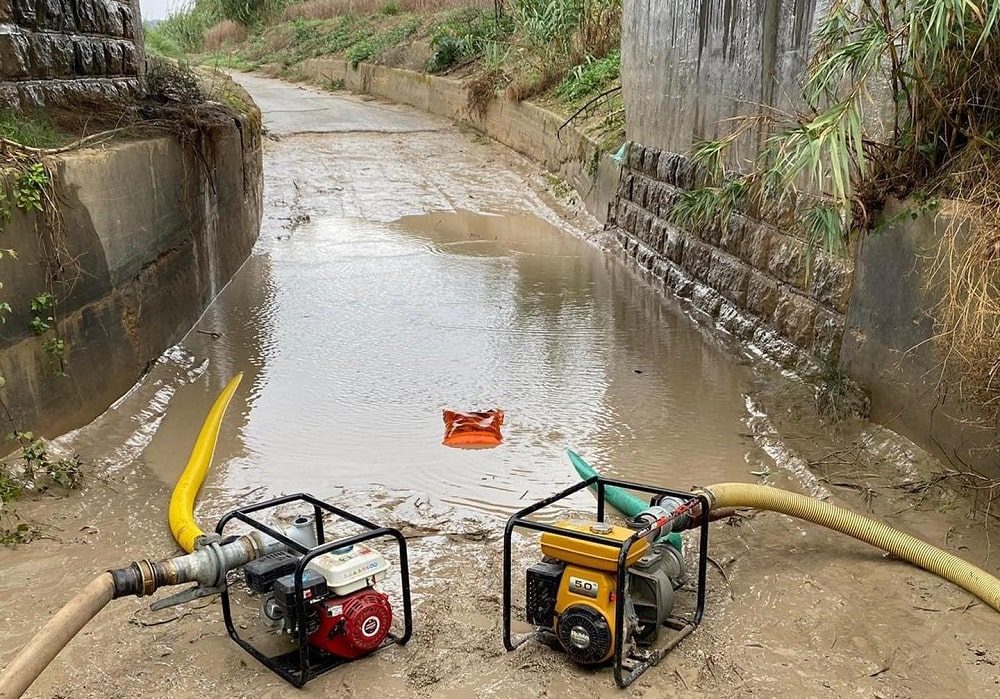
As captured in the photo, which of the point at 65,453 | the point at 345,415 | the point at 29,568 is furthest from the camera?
the point at 345,415

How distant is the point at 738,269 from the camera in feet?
23.7

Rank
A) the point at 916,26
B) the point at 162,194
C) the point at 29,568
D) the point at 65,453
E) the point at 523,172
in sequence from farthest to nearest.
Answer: the point at 523,172
the point at 162,194
the point at 65,453
the point at 916,26
the point at 29,568

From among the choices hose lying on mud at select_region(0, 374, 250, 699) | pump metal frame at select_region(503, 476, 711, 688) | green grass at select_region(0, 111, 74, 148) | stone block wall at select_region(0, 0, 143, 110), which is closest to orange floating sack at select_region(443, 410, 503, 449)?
hose lying on mud at select_region(0, 374, 250, 699)

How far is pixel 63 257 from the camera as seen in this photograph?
502cm

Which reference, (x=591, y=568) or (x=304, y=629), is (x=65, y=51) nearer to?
(x=304, y=629)

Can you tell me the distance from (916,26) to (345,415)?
385 cm

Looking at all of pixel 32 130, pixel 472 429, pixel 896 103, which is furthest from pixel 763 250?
pixel 32 130

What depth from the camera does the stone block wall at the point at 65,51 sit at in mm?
5527

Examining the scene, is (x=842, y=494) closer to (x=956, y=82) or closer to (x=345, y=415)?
(x=956, y=82)

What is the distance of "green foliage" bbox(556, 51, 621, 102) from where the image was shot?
1245 centimetres

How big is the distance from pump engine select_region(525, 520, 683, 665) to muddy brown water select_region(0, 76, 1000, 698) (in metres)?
0.14

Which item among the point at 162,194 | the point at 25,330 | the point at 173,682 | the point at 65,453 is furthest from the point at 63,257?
the point at 173,682

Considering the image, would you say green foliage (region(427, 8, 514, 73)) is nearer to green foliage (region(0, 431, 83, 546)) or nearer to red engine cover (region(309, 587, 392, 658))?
green foliage (region(0, 431, 83, 546))

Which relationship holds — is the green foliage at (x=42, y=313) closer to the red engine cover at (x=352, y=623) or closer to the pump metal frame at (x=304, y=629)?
the pump metal frame at (x=304, y=629)
